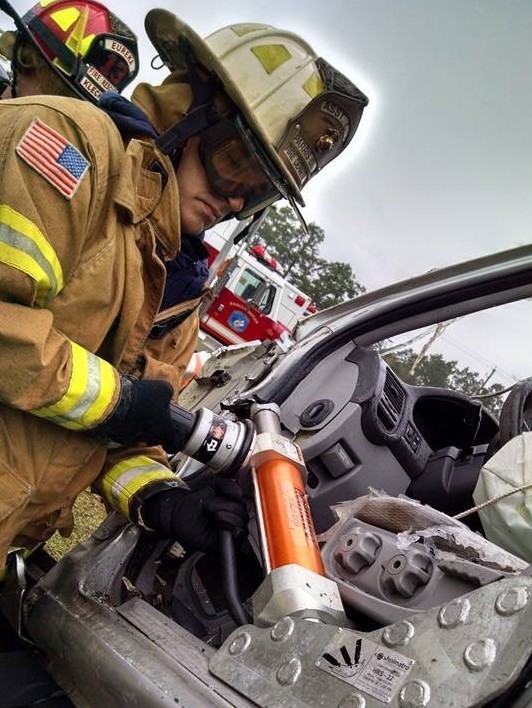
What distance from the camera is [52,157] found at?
130 centimetres

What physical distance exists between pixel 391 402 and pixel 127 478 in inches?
42.4

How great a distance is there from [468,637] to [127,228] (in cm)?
121

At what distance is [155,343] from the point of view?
1941 mm

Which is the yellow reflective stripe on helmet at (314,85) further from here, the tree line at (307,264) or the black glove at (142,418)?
the tree line at (307,264)

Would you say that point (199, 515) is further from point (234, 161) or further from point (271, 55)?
point (271, 55)

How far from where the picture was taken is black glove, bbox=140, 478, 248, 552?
1505mm

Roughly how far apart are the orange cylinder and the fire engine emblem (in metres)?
8.46

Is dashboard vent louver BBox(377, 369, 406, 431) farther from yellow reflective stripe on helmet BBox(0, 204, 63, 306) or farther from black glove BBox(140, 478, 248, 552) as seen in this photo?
yellow reflective stripe on helmet BBox(0, 204, 63, 306)

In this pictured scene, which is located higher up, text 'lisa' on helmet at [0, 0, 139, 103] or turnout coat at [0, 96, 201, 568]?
text 'lisa' on helmet at [0, 0, 139, 103]

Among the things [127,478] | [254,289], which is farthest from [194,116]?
[254,289]

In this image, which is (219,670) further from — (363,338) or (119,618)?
(363,338)

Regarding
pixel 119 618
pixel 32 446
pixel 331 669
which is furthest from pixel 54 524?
pixel 331 669

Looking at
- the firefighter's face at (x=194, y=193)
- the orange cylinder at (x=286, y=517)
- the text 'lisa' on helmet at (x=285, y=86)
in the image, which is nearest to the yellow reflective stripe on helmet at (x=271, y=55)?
the text 'lisa' on helmet at (x=285, y=86)

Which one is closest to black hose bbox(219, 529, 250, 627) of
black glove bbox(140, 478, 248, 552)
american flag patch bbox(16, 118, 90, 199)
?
black glove bbox(140, 478, 248, 552)
